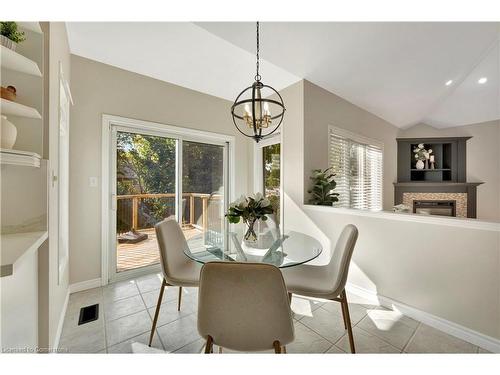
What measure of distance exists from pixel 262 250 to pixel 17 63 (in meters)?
1.77

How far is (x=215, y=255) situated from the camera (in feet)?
5.36

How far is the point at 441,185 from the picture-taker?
4.60m

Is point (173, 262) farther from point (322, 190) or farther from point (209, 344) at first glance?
point (322, 190)

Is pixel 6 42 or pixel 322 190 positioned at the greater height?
pixel 6 42

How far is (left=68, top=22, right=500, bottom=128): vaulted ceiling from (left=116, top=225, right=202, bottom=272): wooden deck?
2.12 m

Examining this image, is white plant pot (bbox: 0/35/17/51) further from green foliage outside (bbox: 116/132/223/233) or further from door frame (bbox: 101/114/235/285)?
Answer: green foliage outside (bbox: 116/132/223/233)

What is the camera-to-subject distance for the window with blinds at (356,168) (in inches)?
126

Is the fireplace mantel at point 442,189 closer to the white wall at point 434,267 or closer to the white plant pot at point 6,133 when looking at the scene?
the white wall at point 434,267

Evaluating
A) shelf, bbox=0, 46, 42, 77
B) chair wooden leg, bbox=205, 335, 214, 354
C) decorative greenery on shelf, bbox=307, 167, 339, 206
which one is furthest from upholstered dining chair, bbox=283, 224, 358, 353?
shelf, bbox=0, 46, 42, 77

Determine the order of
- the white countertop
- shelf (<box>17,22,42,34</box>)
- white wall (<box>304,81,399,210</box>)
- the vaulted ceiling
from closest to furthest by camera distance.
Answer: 1. the white countertop
2. shelf (<box>17,22,42,34</box>)
3. the vaulted ceiling
4. white wall (<box>304,81,399,210</box>)

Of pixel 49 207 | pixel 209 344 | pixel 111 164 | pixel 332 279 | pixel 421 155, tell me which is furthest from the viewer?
pixel 421 155

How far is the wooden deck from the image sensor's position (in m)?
2.61

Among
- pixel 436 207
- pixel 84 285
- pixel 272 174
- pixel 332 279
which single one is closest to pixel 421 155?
pixel 436 207
